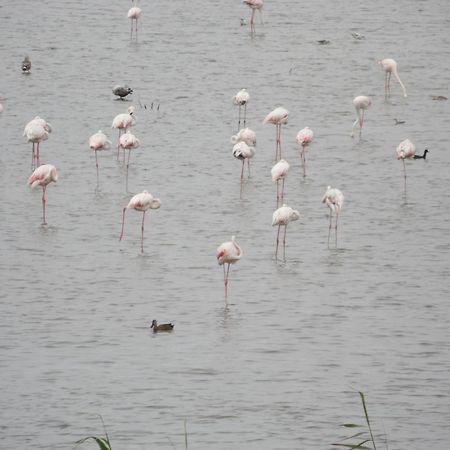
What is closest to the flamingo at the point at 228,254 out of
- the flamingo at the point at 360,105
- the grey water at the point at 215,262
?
the grey water at the point at 215,262

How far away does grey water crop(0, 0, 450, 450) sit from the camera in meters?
9.65

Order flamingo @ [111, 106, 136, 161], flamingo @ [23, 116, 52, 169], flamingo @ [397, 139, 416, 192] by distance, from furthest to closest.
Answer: flamingo @ [111, 106, 136, 161] → flamingo @ [23, 116, 52, 169] → flamingo @ [397, 139, 416, 192]

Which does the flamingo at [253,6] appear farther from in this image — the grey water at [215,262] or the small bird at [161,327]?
the small bird at [161,327]

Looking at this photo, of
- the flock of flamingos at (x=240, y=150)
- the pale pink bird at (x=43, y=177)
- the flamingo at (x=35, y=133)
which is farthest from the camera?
the flamingo at (x=35, y=133)

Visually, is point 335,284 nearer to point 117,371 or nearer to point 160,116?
point 117,371

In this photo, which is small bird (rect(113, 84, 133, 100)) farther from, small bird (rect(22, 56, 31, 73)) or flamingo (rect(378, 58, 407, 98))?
flamingo (rect(378, 58, 407, 98))

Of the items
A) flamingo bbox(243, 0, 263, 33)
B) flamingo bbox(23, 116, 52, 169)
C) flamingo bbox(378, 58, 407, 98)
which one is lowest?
flamingo bbox(23, 116, 52, 169)

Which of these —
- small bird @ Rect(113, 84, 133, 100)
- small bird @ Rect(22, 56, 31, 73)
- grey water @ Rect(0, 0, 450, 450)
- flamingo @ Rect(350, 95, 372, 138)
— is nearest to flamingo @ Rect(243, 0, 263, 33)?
grey water @ Rect(0, 0, 450, 450)

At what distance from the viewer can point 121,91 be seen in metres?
20.8

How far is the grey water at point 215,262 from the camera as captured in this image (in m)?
9.65

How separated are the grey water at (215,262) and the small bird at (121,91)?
24cm

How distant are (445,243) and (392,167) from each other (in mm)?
3338

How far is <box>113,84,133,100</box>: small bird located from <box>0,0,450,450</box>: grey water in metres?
0.24

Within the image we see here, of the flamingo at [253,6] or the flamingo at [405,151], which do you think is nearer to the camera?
the flamingo at [405,151]
